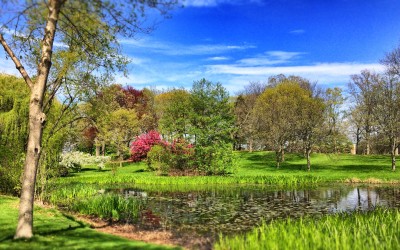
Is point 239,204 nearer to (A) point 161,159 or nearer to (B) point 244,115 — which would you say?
(A) point 161,159

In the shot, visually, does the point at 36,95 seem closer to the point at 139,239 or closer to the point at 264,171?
the point at 139,239

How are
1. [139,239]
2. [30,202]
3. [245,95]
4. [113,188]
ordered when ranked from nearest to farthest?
1. [30,202]
2. [139,239]
3. [113,188]
4. [245,95]

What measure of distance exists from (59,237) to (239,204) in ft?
41.1

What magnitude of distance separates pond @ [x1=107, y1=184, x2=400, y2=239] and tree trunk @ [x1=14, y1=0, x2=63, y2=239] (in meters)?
5.74

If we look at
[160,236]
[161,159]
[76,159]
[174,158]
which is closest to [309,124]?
[174,158]

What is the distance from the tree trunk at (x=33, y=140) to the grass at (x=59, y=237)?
0.53 metres

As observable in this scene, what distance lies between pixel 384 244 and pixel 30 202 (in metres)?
9.09

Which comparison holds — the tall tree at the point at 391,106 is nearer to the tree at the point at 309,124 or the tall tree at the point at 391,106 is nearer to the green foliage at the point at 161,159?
the tree at the point at 309,124

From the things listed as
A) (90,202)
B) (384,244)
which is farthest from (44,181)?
(384,244)

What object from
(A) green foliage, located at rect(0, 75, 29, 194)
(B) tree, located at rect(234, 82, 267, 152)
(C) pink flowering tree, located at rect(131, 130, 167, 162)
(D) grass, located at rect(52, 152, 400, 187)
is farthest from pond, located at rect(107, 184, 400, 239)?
(B) tree, located at rect(234, 82, 267, 152)

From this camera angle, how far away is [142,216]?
56.1ft

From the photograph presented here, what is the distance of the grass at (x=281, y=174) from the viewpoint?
3319 centimetres

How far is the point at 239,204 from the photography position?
20.8 meters

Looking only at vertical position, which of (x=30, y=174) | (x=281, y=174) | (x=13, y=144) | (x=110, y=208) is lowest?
(x=281, y=174)
